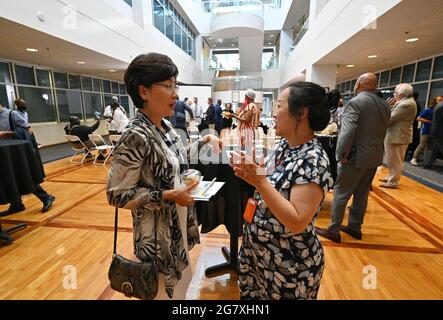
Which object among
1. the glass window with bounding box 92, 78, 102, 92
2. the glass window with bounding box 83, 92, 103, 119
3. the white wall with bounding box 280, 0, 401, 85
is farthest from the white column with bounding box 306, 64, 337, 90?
the glass window with bounding box 92, 78, 102, 92

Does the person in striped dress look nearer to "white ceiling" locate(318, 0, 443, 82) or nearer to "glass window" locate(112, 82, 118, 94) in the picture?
"white ceiling" locate(318, 0, 443, 82)

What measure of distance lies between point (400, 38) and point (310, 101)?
5337 mm

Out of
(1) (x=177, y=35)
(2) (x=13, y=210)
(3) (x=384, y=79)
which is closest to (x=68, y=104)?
(1) (x=177, y=35)

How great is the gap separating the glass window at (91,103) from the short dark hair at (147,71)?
1090 centimetres

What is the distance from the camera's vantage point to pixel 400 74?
7723mm

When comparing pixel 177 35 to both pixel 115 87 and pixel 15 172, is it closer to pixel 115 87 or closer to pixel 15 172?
pixel 115 87

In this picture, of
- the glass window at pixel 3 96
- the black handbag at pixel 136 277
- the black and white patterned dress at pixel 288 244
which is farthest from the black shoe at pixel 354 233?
the glass window at pixel 3 96

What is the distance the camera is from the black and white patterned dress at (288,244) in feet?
3.04

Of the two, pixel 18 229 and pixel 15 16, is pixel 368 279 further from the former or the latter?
pixel 15 16

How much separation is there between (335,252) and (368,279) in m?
0.42

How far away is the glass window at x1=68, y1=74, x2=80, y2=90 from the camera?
9.48 metres

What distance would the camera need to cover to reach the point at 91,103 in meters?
10.6

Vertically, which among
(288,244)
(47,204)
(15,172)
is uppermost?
(288,244)
